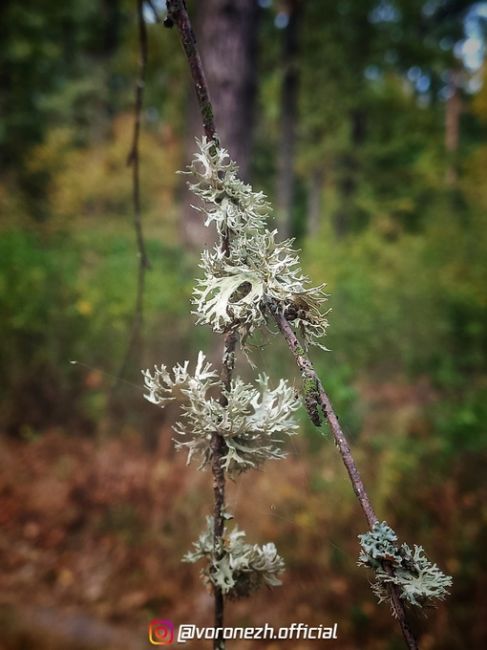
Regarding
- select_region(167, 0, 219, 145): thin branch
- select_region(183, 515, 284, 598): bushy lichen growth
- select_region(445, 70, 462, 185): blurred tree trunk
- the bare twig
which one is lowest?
select_region(183, 515, 284, 598): bushy lichen growth

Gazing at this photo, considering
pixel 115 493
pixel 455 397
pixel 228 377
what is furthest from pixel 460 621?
pixel 228 377

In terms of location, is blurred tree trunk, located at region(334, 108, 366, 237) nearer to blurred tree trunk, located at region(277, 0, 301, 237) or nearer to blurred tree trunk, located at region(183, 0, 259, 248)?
blurred tree trunk, located at region(277, 0, 301, 237)

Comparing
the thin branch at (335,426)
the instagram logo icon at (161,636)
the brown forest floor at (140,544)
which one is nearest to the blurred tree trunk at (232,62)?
the brown forest floor at (140,544)

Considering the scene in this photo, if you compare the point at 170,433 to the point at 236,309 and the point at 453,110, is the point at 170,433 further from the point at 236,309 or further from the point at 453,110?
the point at 453,110

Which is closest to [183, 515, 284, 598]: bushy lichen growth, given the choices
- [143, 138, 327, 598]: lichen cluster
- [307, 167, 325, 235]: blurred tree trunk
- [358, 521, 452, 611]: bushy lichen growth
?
[143, 138, 327, 598]: lichen cluster

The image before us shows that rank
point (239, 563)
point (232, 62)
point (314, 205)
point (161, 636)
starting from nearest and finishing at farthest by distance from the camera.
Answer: point (239, 563)
point (161, 636)
point (232, 62)
point (314, 205)

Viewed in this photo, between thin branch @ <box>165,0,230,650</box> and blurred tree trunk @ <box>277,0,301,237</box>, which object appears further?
blurred tree trunk @ <box>277,0,301,237</box>

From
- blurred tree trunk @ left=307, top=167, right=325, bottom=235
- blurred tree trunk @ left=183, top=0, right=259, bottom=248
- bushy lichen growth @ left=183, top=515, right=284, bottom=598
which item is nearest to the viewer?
bushy lichen growth @ left=183, top=515, right=284, bottom=598

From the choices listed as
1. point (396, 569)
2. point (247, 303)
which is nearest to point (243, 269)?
point (247, 303)
